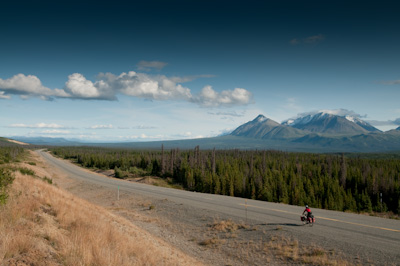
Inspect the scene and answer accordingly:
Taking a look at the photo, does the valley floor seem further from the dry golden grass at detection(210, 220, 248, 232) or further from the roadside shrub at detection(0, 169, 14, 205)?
the roadside shrub at detection(0, 169, 14, 205)

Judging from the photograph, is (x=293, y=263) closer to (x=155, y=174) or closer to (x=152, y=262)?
(x=152, y=262)

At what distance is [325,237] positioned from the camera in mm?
17609

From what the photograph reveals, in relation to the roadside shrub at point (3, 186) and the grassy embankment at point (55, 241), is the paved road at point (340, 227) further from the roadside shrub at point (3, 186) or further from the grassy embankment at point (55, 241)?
the roadside shrub at point (3, 186)

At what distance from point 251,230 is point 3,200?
1679cm

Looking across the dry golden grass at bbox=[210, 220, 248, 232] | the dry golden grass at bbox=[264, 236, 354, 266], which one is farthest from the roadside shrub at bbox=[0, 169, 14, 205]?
the dry golden grass at bbox=[264, 236, 354, 266]

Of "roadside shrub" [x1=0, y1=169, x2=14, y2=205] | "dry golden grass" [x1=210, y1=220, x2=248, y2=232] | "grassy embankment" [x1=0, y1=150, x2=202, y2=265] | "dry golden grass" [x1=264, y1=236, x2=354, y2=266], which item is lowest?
"dry golden grass" [x1=210, y1=220, x2=248, y2=232]

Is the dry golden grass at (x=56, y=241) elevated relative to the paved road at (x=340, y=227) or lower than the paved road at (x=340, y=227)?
elevated

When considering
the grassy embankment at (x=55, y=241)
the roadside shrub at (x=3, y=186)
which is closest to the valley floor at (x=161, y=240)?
the grassy embankment at (x=55, y=241)

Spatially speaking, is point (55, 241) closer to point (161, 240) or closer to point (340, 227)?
point (161, 240)

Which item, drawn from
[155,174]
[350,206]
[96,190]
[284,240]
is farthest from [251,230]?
[155,174]

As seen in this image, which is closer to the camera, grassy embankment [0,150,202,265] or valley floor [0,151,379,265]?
grassy embankment [0,150,202,265]

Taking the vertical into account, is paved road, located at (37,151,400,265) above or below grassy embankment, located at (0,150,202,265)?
below

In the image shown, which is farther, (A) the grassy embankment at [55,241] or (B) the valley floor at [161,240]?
(B) the valley floor at [161,240]

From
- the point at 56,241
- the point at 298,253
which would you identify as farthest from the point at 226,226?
the point at 56,241
